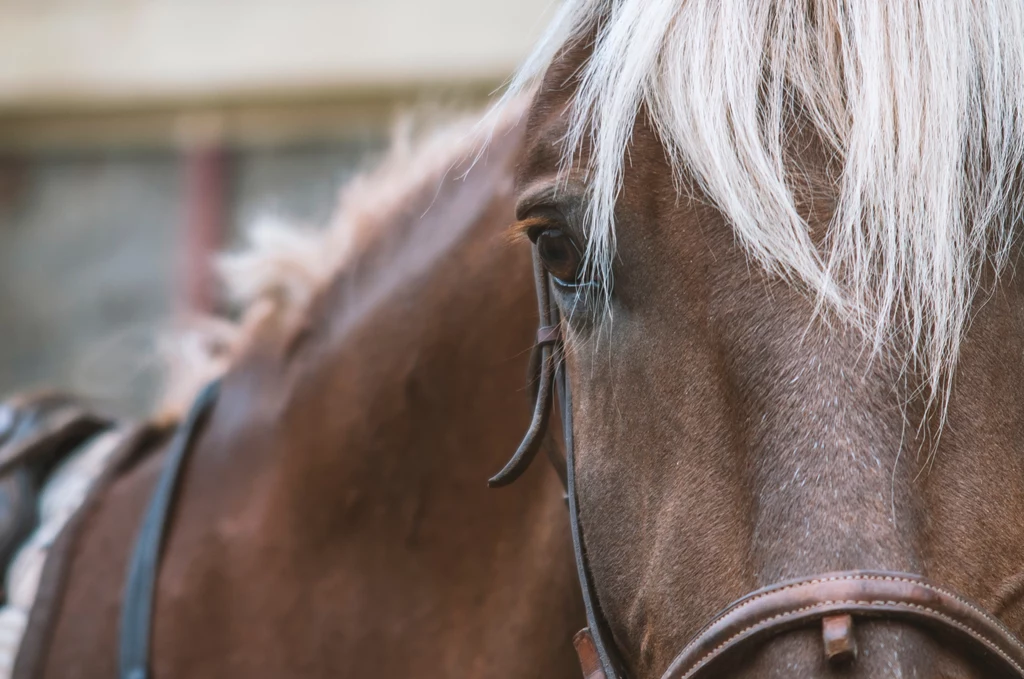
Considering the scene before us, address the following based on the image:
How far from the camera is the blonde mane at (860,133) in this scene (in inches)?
33.2

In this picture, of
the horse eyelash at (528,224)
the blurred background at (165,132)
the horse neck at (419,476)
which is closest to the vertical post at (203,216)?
the blurred background at (165,132)

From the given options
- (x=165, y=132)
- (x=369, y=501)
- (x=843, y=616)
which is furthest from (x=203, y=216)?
(x=843, y=616)

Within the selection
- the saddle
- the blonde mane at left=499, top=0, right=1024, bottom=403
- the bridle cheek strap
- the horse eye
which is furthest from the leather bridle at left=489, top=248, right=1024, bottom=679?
the saddle

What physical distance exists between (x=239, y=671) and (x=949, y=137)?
1123mm

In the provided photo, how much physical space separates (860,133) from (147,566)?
3.80ft

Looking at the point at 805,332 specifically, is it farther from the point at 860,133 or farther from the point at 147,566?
the point at 147,566

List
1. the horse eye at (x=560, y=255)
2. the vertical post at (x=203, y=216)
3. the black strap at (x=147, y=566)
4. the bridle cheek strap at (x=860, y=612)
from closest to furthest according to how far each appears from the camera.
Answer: the bridle cheek strap at (x=860, y=612), the horse eye at (x=560, y=255), the black strap at (x=147, y=566), the vertical post at (x=203, y=216)

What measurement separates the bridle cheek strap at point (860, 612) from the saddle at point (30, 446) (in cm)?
125

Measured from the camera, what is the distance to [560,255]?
1033 millimetres

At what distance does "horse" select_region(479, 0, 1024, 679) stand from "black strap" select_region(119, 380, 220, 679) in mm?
772

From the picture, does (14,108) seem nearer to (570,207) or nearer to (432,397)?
(432,397)

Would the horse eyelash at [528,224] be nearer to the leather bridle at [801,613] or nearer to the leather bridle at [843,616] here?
the leather bridle at [801,613]

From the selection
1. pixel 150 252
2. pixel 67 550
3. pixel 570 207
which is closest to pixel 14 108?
pixel 150 252

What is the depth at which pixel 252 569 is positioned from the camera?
1.45m
